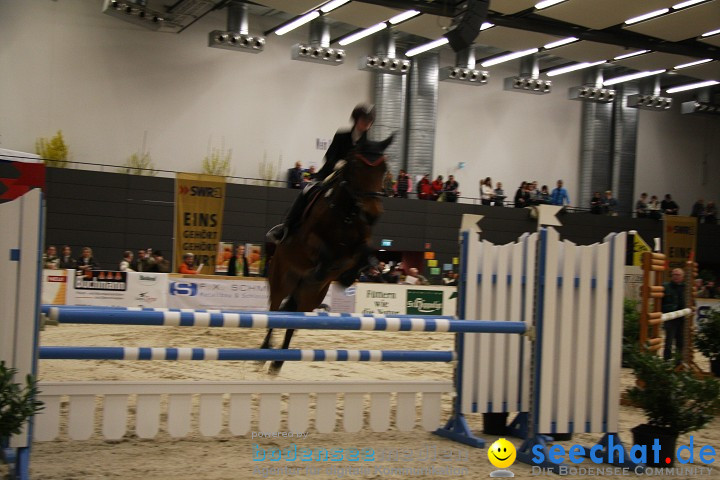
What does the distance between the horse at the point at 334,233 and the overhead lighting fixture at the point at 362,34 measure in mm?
12971

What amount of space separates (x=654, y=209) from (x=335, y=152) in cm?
1901

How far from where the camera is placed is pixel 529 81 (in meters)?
20.8

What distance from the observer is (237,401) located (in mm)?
3869

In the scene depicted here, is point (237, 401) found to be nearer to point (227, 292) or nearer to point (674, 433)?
point (674, 433)

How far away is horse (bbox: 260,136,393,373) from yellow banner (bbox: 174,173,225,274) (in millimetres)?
8029

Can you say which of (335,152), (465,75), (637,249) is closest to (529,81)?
(465,75)

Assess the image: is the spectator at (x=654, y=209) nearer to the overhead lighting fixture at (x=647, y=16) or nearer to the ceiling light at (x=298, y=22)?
the overhead lighting fixture at (x=647, y=16)

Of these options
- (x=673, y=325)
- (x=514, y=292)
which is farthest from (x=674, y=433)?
(x=673, y=325)

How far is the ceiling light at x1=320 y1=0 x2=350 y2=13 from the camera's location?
16.6 metres

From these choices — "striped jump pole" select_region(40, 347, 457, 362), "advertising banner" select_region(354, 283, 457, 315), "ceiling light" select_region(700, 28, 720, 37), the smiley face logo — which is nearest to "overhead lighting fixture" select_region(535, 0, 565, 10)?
"ceiling light" select_region(700, 28, 720, 37)

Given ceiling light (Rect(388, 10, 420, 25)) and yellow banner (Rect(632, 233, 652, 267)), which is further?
yellow banner (Rect(632, 233, 652, 267))

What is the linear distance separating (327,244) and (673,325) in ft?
17.1

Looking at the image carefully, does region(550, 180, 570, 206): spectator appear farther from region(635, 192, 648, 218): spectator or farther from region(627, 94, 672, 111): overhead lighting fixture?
region(627, 94, 672, 111): overhead lighting fixture

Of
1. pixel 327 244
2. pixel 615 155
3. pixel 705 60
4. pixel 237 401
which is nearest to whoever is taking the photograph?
pixel 237 401
